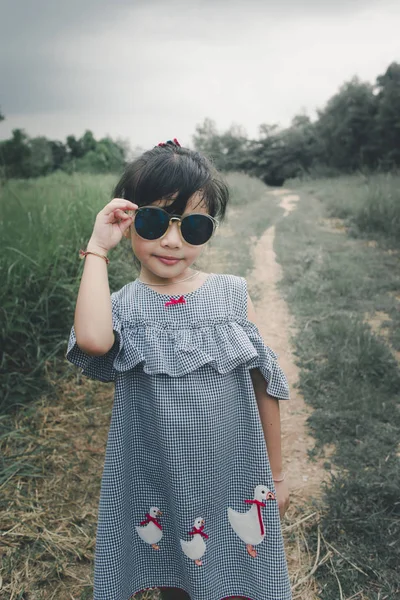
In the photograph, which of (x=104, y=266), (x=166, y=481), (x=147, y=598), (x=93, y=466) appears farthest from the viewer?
(x=93, y=466)

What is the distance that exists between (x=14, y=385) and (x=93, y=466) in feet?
2.53

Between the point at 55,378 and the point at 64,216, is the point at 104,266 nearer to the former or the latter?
the point at 55,378

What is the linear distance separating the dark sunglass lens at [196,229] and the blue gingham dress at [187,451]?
0.16 m

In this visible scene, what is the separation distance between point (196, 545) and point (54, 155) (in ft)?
24.2

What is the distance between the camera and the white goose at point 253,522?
1.29 meters

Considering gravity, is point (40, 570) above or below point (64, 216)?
below

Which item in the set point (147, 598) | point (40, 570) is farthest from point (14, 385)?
point (147, 598)

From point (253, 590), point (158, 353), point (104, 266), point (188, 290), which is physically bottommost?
→ point (253, 590)

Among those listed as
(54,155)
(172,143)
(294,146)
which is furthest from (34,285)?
(294,146)

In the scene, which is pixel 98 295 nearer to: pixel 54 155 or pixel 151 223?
pixel 151 223

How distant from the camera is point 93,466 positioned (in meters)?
2.61

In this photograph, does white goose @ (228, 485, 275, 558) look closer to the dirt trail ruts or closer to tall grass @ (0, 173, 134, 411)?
the dirt trail ruts

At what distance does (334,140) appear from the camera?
2648 cm

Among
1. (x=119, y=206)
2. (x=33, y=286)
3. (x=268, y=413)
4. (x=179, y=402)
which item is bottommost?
(x=33, y=286)
